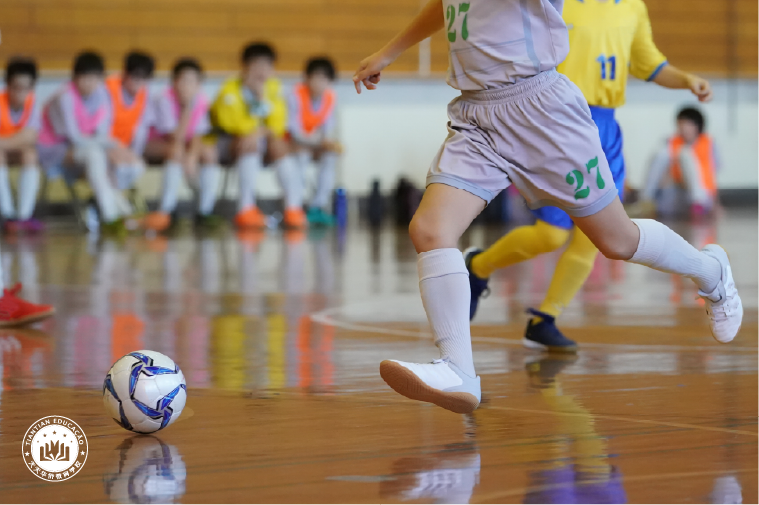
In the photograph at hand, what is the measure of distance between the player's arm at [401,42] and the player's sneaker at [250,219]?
7596mm

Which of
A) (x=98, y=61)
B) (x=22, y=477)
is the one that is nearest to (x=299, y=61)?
(x=98, y=61)

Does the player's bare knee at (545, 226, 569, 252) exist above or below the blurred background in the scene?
below

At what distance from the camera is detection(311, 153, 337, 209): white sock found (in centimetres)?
1141

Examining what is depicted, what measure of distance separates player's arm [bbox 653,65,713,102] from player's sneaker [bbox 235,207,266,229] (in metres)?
7.06

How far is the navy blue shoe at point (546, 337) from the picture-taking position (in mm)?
3664

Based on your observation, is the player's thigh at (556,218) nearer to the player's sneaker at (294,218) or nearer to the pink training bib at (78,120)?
the player's sneaker at (294,218)

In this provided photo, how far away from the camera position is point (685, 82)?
3.64 metres

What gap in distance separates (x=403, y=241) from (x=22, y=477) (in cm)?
699

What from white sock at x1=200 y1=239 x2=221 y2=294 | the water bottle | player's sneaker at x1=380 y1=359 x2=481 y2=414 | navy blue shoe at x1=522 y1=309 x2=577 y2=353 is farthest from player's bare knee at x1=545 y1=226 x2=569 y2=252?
the water bottle

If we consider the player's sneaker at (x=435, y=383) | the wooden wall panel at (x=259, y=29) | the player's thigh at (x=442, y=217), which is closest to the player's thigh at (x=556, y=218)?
the player's thigh at (x=442, y=217)

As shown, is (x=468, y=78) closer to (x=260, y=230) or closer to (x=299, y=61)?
(x=260, y=230)

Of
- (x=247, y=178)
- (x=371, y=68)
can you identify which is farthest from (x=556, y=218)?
(x=247, y=178)

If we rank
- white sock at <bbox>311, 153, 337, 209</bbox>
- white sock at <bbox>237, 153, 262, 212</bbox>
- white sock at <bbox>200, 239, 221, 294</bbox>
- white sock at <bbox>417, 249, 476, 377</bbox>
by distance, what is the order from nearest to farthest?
white sock at <bbox>417, 249, 476, 377</bbox>
white sock at <bbox>200, 239, 221, 294</bbox>
white sock at <bbox>237, 153, 262, 212</bbox>
white sock at <bbox>311, 153, 337, 209</bbox>

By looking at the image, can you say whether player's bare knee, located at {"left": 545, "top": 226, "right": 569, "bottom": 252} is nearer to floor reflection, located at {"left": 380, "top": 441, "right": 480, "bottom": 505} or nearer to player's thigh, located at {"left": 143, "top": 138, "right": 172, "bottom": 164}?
floor reflection, located at {"left": 380, "top": 441, "right": 480, "bottom": 505}
